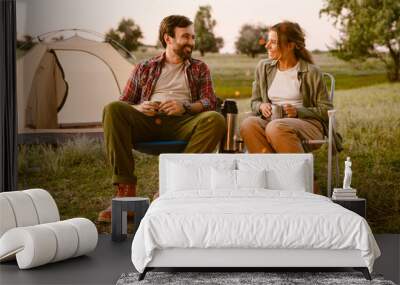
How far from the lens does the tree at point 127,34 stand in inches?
342

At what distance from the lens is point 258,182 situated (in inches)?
300

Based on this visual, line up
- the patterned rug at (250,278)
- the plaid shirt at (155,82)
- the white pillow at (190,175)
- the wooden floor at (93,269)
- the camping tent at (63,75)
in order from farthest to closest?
the camping tent at (63,75) → the plaid shirt at (155,82) → the white pillow at (190,175) → the wooden floor at (93,269) → the patterned rug at (250,278)

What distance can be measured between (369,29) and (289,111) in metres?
1.28

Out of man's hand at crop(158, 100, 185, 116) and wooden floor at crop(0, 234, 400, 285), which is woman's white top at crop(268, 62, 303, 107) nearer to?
man's hand at crop(158, 100, 185, 116)

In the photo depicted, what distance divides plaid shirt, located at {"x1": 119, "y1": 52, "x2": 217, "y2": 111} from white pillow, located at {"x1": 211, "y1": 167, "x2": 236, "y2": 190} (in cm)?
106

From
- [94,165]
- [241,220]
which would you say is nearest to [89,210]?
[94,165]

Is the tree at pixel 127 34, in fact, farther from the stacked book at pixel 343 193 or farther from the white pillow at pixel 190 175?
the stacked book at pixel 343 193

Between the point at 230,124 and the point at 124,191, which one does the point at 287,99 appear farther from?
the point at 124,191

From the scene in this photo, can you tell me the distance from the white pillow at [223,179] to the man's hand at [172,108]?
1.00 meters

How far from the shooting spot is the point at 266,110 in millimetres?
8500

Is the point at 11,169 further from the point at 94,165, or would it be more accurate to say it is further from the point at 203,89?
the point at 203,89

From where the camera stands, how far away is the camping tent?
28.7 feet

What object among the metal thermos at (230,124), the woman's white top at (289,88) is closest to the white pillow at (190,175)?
the metal thermos at (230,124)

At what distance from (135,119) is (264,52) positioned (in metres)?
1.60
